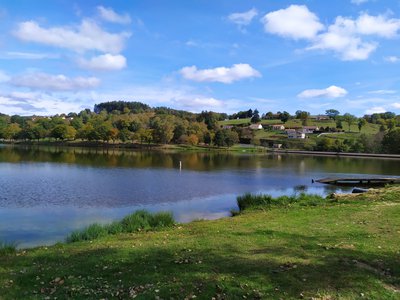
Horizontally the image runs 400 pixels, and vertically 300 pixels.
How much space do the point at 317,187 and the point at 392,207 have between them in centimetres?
2966

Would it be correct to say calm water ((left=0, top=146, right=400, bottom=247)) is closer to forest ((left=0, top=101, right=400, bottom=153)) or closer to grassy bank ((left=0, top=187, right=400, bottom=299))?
grassy bank ((left=0, top=187, right=400, bottom=299))

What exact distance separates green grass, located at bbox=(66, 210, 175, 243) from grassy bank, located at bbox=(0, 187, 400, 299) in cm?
164

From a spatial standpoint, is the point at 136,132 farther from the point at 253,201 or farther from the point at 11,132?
the point at 253,201

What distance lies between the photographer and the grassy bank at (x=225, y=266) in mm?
8195

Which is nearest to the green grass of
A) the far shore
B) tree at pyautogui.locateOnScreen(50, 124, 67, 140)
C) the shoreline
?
the shoreline

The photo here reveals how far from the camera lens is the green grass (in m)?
16.9

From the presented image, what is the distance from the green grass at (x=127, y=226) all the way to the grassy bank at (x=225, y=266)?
1.64 m

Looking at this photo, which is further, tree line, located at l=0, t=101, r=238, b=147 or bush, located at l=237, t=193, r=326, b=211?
tree line, located at l=0, t=101, r=238, b=147

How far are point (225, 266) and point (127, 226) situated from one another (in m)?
10.0

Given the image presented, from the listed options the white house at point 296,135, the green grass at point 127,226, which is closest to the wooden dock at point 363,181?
the green grass at point 127,226

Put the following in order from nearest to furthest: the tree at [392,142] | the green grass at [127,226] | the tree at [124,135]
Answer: the green grass at [127,226] → the tree at [392,142] → the tree at [124,135]

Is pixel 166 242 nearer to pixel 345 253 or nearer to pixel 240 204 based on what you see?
pixel 345 253

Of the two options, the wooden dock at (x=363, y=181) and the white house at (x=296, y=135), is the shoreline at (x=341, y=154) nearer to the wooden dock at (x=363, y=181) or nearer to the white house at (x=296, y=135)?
the white house at (x=296, y=135)

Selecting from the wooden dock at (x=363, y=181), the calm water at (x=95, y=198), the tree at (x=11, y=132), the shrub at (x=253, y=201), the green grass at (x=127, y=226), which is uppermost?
the tree at (x=11, y=132)
